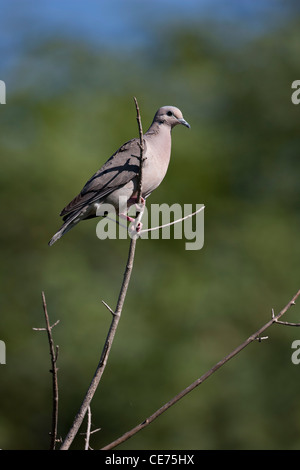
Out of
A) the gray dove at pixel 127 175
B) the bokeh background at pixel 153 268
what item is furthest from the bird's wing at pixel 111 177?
the bokeh background at pixel 153 268

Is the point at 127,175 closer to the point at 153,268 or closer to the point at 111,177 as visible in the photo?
the point at 111,177

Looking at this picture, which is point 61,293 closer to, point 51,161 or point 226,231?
point 51,161

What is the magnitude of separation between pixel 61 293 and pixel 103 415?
1.75 meters

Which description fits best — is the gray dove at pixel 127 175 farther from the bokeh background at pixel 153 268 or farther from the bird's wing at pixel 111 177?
the bokeh background at pixel 153 268

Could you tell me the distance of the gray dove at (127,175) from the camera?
14.5 ft

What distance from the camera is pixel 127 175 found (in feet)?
15.0

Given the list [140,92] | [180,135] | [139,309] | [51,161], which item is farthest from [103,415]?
[140,92]

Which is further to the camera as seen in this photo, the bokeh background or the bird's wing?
the bokeh background

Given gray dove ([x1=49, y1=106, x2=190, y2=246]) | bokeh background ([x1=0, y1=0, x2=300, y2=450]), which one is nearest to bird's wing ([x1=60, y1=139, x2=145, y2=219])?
gray dove ([x1=49, y1=106, x2=190, y2=246])

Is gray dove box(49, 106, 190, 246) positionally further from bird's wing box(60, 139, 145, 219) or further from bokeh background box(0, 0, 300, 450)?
bokeh background box(0, 0, 300, 450)

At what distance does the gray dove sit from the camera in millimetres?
4410

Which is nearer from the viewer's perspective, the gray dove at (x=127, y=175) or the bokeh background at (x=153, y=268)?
the gray dove at (x=127, y=175)

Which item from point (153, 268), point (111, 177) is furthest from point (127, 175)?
point (153, 268)

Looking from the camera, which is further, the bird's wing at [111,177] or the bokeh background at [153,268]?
the bokeh background at [153,268]
